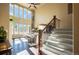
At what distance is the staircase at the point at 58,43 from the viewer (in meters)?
1.94

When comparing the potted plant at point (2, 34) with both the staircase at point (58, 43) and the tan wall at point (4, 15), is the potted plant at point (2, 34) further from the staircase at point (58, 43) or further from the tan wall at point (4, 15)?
the staircase at point (58, 43)

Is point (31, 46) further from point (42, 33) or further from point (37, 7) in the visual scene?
point (37, 7)

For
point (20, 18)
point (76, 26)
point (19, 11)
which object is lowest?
point (76, 26)

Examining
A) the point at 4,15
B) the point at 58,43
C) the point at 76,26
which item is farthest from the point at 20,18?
the point at 76,26

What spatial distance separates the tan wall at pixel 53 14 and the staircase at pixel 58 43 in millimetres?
111

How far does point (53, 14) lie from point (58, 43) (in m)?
0.45

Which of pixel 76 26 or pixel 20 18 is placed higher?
pixel 20 18

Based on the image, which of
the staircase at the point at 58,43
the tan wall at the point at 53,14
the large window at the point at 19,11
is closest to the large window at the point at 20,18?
the large window at the point at 19,11

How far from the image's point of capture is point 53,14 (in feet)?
6.48

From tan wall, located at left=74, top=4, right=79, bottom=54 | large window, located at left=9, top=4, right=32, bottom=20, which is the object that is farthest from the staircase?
large window, located at left=9, top=4, right=32, bottom=20

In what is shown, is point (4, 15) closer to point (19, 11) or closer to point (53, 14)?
point (19, 11)
